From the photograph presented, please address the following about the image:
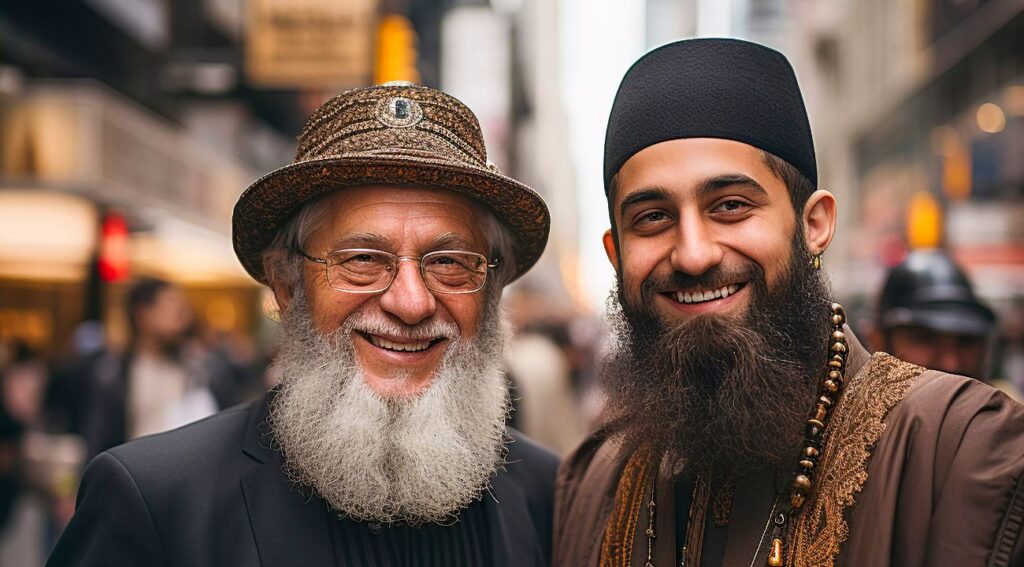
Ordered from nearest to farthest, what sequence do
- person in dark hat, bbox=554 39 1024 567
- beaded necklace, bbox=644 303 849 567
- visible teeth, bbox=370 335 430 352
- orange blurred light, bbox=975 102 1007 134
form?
person in dark hat, bbox=554 39 1024 567
beaded necklace, bbox=644 303 849 567
visible teeth, bbox=370 335 430 352
orange blurred light, bbox=975 102 1007 134

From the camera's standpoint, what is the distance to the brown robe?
2000 mm

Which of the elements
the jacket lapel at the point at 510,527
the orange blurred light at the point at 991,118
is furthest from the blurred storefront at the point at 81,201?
the orange blurred light at the point at 991,118

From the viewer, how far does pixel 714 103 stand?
8.26 feet

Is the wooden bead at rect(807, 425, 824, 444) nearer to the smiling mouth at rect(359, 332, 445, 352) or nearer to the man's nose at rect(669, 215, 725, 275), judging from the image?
the man's nose at rect(669, 215, 725, 275)

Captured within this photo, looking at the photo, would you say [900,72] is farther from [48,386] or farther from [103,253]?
[48,386]

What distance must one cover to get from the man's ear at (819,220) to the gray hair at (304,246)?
86 cm

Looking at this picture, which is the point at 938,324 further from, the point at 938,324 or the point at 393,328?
the point at 393,328

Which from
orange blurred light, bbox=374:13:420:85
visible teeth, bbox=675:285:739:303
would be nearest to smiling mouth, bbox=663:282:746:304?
visible teeth, bbox=675:285:739:303

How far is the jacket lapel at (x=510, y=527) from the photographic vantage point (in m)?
2.69

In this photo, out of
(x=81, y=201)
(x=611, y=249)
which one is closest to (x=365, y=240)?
(x=611, y=249)

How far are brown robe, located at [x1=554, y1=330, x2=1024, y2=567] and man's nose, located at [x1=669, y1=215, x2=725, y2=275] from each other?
461 millimetres

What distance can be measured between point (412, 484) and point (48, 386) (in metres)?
6.38

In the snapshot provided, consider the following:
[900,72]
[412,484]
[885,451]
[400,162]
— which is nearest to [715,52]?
[400,162]

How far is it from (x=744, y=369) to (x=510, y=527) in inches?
32.6
